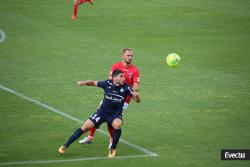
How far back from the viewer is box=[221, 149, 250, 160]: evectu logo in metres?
16.2

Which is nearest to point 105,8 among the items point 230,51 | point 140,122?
point 230,51

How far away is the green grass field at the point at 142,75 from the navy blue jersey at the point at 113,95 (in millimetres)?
A: 1169

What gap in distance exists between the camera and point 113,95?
16406 millimetres

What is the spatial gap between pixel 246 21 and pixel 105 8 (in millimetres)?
7988

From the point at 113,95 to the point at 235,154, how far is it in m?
3.34

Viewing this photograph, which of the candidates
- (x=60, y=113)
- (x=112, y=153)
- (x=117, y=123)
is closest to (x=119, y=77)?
(x=117, y=123)

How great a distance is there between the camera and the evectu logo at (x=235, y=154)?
16.2 metres

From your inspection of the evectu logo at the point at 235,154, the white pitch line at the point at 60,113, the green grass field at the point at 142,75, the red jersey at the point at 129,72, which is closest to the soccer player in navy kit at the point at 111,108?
the green grass field at the point at 142,75

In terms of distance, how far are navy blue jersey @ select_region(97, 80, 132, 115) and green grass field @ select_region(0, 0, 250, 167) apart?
117 centimetres

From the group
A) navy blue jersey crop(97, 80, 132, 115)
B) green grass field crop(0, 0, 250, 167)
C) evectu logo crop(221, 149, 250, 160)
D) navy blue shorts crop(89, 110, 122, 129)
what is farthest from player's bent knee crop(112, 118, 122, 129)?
evectu logo crop(221, 149, 250, 160)

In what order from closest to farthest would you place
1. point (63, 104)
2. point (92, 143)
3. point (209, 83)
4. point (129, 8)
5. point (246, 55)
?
point (92, 143)
point (63, 104)
point (209, 83)
point (246, 55)
point (129, 8)

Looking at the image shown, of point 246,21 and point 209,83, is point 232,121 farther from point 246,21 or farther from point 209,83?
point 246,21

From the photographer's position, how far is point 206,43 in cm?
3089

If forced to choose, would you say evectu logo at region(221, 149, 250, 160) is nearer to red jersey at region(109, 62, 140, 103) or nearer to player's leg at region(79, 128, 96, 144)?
red jersey at region(109, 62, 140, 103)
